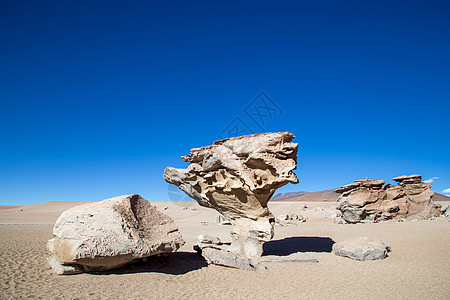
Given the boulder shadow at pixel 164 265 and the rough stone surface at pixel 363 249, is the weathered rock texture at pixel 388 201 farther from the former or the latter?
the boulder shadow at pixel 164 265

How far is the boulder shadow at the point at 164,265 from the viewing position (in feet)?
32.0

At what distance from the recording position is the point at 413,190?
27.2m

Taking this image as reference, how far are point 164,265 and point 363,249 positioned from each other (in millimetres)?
9100

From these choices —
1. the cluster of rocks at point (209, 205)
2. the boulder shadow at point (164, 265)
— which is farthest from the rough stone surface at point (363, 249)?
the boulder shadow at point (164, 265)

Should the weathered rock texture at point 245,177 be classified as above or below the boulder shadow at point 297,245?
above

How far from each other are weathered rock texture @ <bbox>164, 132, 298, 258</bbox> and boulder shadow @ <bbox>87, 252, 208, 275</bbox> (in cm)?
262

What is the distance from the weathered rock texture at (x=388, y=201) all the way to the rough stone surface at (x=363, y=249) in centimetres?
1336

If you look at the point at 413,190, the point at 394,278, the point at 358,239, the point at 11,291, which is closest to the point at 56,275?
the point at 11,291

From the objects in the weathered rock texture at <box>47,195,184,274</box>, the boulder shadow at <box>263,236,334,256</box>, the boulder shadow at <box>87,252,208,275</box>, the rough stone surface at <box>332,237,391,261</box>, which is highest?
the weathered rock texture at <box>47,195,184,274</box>

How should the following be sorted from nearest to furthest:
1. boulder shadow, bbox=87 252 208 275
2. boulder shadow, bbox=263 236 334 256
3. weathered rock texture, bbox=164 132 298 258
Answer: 1. boulder shadow, bbox=87 252 208 275
2. weathered rock texture, bbox=164 132 298 258
3. boulder shadow, bbox=263 236 334 256

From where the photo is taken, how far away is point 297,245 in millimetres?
16750

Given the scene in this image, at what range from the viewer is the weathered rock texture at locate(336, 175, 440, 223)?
86.1 ft

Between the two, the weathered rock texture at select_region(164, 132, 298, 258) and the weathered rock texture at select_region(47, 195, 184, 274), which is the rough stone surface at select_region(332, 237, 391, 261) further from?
the weathered rock texture at select_region(47, 195, 184, 274)

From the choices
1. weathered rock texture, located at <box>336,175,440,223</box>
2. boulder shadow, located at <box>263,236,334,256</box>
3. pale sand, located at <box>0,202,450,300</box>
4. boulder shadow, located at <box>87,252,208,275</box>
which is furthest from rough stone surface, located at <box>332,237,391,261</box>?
weathered rock texture, located at <box>336,175,440,223</box>
